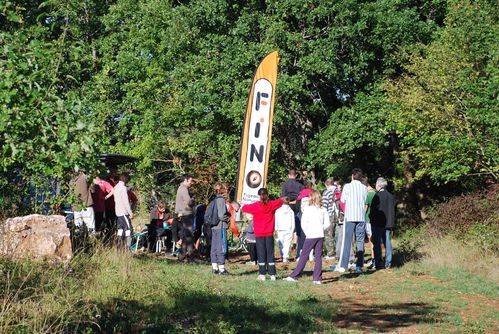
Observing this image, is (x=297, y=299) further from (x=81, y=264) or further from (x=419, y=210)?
(x=419, y=210)

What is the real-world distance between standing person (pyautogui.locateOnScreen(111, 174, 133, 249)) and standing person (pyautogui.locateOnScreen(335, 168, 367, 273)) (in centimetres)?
445

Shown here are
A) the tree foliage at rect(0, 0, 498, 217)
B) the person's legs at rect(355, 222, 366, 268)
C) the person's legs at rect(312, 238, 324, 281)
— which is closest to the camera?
the person's legs at rect(312, 238, 324, 281)

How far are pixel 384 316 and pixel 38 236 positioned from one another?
5.97 metres

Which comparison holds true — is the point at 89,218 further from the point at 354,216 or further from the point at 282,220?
the point at 354,216

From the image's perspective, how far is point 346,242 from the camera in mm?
15711

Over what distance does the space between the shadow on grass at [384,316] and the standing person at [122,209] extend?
5664 mm

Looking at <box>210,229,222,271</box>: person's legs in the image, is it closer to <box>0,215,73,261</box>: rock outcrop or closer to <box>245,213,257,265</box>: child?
<box>245,213,257,265</box>: child

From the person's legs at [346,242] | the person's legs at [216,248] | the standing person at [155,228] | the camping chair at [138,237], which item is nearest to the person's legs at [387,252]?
the person's legs at [346,242]

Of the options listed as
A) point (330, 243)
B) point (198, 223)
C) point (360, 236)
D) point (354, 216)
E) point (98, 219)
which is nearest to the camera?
point (354, 216)

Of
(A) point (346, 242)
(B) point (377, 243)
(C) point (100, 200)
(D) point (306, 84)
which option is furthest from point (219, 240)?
(D) point (306, 84)

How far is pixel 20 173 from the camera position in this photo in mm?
13992

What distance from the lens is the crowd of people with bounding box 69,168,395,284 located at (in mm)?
14172

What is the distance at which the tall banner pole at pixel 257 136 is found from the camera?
17.8m

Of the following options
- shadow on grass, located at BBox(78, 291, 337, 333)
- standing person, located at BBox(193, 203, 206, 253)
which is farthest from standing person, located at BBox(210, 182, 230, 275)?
standing person, located at BBox(193, 203, 206, 253)
